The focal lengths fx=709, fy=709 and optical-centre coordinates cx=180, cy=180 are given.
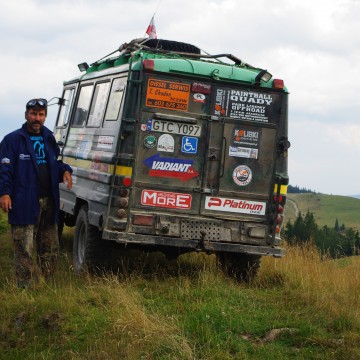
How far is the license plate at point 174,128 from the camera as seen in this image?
28.3 ft

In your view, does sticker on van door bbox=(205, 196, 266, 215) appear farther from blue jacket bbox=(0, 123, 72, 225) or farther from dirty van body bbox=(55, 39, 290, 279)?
blue jacket bbox=(0, 123, 72, 225)

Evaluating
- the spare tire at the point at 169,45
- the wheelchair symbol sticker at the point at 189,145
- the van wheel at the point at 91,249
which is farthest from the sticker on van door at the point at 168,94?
the van wheel at the point at 91,249

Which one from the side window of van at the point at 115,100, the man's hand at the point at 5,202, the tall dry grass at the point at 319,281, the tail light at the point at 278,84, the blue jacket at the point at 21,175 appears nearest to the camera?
the tall dry grass at the point at 319,281

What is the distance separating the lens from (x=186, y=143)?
8.76 m

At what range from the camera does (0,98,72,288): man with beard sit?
759 centimetres

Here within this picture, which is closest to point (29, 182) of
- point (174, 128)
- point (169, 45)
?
point (174, 128)

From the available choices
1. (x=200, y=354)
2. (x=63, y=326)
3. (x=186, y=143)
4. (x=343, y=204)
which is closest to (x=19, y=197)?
(x=63, y=326)

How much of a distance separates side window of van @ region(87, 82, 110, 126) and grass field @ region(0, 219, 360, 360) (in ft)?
7.17

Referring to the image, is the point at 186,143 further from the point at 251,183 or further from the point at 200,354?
the point at 200,354

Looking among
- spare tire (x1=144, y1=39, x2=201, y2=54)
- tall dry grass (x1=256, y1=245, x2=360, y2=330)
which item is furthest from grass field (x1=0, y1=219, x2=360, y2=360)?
spare tire (x1=144, y1=39, x2=201, y2=54)

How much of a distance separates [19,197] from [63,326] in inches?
64.6

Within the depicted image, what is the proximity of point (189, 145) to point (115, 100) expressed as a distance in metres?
1.15

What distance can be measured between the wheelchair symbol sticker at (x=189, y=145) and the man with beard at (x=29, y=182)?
1550mm

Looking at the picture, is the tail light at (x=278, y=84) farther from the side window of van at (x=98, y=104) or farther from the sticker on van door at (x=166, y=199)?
the side window of van at (x=98, y=104)
